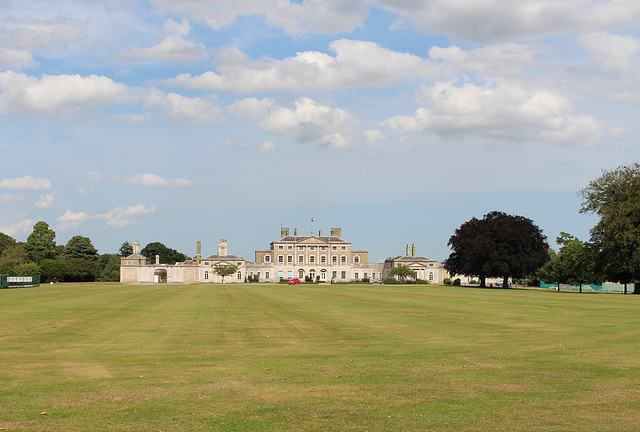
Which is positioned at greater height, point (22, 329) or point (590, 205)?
point (590, 205)

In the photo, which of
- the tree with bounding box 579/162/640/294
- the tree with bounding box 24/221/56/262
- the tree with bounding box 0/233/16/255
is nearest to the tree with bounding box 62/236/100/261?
the tree with bounding box 24/221/56/262

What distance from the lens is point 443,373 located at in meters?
12.3

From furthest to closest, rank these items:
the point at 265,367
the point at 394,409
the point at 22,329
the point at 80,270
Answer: the point at 80,270 < the point at 22,329 < the point at 265,367 < the point at 394,409

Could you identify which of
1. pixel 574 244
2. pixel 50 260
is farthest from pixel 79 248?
pixel 574 244

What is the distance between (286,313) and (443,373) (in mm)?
18248

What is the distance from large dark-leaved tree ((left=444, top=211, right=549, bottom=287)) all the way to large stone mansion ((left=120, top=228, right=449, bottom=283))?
4369 cm

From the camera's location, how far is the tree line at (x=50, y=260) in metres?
106

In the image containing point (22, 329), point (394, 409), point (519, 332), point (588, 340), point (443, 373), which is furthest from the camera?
point (22, 329)

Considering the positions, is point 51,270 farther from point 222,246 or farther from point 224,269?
point 222,246

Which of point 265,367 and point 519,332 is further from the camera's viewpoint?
point 519,332

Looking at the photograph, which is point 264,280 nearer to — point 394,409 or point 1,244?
point 1,244

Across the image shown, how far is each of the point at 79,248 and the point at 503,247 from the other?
291ft

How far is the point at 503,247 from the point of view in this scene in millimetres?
82438

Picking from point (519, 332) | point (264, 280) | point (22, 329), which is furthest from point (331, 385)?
point (264, 280)
